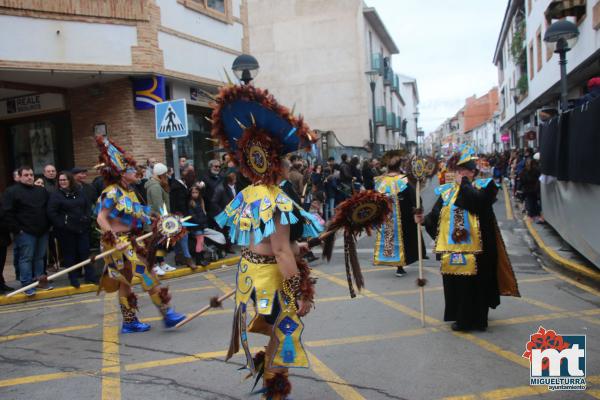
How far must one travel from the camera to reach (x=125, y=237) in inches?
217

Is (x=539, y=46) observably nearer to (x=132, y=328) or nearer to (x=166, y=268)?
(x=166, y=268)

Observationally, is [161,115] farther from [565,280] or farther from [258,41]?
[258,41]

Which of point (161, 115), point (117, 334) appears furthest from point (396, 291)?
point (161, 115)

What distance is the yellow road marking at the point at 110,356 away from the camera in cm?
415

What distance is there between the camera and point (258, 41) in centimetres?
3167

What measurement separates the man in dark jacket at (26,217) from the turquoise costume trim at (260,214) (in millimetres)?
5650

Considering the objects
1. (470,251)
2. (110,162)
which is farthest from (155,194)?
(470,251)

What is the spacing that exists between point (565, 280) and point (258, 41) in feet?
90.1

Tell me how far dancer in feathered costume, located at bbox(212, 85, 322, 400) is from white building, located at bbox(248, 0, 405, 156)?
26.6 m

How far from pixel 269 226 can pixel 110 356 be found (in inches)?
108

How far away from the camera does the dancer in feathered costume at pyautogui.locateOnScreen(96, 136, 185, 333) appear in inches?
214

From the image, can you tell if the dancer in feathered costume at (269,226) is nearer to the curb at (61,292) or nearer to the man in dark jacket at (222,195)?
the curb at (61,292)

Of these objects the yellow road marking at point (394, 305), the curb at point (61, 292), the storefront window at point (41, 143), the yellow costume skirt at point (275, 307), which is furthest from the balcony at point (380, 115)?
the yellow costume skirt at point (275, 307)

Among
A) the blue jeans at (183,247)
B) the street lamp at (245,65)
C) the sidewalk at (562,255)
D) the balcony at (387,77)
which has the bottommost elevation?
the sidewalk at (562,255)
